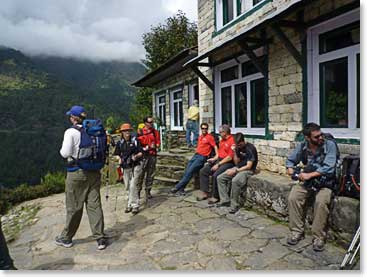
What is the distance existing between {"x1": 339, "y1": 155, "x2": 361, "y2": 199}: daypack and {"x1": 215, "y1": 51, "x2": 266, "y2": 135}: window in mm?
2819

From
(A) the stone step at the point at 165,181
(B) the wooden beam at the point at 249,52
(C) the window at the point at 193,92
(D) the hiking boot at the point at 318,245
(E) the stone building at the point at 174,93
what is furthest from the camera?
(C) the window at the point at 193,92

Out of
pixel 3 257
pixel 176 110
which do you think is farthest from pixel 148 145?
pixel 176 110

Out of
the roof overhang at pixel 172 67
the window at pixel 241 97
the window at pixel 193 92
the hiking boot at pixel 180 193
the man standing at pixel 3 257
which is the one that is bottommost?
the hiking boot at pixel 180 193

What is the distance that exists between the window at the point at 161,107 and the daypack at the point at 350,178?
11545 mm

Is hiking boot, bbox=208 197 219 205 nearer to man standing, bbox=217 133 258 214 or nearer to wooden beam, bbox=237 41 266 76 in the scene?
man standing, bbox=217 133 258 214

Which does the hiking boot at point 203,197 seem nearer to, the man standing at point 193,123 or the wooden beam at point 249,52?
the wooden beam at point 249,52

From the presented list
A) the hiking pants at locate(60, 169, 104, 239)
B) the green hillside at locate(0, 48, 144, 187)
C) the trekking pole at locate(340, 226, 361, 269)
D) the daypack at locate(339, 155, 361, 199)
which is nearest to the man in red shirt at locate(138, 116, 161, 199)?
the hiking pants at locate(60, 169, 104, 239)

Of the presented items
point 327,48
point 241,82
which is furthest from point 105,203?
point 327,48

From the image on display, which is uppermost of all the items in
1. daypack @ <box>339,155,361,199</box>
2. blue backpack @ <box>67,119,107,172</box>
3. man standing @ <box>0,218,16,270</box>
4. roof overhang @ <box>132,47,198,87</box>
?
roof overhang @ <box>132,47,198,87</box>

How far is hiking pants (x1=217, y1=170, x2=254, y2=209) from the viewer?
528 cm

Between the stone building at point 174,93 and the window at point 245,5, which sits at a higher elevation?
Result: the window at point 245,5

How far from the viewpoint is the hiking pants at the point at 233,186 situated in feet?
17.3

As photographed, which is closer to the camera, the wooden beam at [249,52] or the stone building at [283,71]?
the stone building at [283,71]

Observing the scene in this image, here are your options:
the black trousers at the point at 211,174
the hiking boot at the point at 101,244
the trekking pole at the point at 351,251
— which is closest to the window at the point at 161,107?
the black trousers at the point at 211,174
